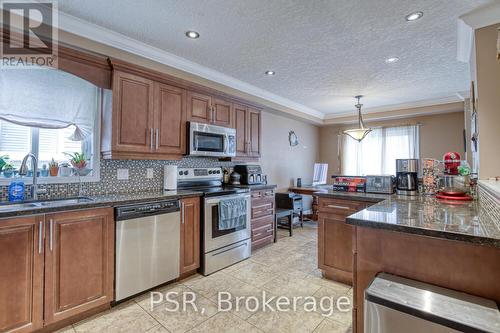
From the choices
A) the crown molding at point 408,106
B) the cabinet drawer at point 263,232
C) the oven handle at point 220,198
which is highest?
the crown molding at point 408,106

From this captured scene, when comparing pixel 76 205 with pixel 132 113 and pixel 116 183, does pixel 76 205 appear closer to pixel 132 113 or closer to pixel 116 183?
pixel 116 183

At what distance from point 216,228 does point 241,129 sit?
1628 mm

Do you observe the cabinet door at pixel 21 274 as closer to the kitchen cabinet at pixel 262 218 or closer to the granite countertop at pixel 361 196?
the kitchen cabinet at pixel 262 218

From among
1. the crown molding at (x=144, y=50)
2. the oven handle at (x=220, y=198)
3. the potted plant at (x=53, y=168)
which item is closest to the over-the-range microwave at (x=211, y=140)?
the oven handle at (x=220, y=198)

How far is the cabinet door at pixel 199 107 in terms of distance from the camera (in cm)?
308

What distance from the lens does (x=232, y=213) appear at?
306cm

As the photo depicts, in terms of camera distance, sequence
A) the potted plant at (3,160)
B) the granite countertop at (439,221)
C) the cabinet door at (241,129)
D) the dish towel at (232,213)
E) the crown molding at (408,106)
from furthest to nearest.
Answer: the crown molding at (408,106) < the cabinet door at (241,129) < the dish towel at (232,213) < the potted plant at (3,160) < the granite countertop at (439,221)

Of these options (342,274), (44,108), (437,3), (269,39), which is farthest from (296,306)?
(44,108)

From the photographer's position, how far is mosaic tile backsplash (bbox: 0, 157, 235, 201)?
2.27 metres

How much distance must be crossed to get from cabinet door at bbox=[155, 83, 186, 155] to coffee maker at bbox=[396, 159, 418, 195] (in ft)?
8.21

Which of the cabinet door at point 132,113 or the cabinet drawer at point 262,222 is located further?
the cabinet drawer at point 262,222

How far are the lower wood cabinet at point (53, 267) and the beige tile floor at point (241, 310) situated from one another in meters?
0.22

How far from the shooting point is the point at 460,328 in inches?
36.2

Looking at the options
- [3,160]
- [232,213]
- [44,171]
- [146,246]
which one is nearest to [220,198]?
[232,213]
